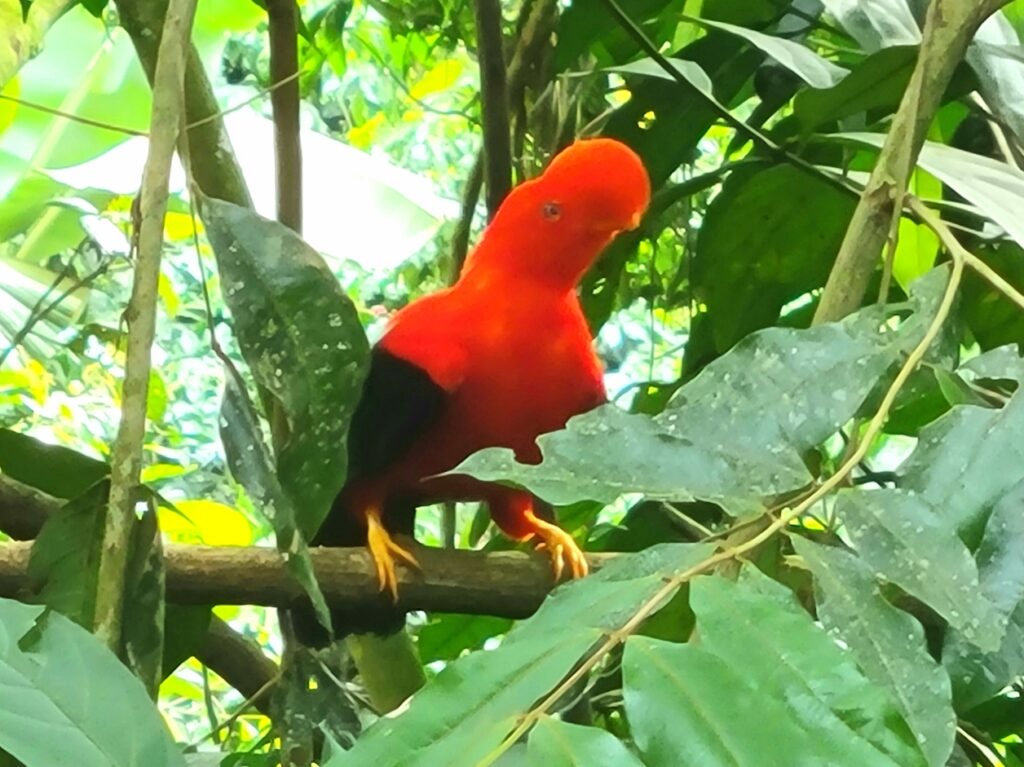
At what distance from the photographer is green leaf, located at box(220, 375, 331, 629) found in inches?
20.9

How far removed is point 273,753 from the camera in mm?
901

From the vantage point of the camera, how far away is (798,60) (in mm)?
1008

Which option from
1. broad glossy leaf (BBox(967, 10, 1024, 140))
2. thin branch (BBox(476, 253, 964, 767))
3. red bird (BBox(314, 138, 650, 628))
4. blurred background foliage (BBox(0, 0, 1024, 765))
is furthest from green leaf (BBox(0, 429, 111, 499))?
broad glossy leaf (BBox(967, 10, 1024, 140))

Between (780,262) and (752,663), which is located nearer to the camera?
(752,663)

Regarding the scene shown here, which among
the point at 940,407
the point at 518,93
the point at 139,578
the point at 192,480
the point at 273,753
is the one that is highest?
the point at 518,93

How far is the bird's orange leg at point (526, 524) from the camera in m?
1.03

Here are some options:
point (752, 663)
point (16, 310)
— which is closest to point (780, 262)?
point (752, 663)

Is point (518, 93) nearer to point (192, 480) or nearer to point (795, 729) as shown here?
point (192, 480)

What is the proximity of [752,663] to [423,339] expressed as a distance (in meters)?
0.66

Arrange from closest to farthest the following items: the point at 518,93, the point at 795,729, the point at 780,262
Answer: the point at 795,729 < the point at 780,262 < the point at 518,93

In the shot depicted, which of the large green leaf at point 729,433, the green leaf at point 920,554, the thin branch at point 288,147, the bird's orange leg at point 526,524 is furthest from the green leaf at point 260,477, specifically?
the thin branch at point 288,147

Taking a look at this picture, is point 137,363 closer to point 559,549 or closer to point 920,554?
point 920,554

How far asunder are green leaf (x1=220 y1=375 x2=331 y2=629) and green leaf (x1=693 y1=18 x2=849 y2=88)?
22.8 inches

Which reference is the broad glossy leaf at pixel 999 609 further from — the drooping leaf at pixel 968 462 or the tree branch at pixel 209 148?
the tree branch at pixel 209 148
